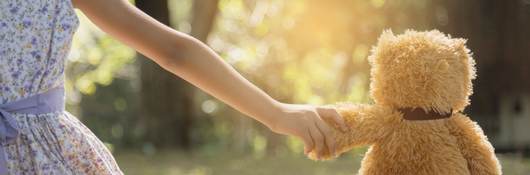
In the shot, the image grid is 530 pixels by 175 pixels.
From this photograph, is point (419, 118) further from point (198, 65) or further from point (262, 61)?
point (262, 61)

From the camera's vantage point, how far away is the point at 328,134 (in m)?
1.80

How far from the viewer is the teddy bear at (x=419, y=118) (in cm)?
184

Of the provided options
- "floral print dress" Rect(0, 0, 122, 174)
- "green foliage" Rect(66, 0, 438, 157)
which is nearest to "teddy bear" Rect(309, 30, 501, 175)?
"floral print dress" Rect(0, 0, 122, 174)

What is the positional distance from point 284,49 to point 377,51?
7.85 meters

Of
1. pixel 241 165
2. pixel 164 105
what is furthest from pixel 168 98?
pixel 241 165

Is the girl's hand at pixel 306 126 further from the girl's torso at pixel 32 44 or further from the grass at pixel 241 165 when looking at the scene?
the grass at pixel 241 165

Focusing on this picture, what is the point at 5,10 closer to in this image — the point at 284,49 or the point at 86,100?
the point at 284,49

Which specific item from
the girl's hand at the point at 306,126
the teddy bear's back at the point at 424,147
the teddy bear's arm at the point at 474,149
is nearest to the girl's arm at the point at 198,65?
the girl's hand at the point at 306,126

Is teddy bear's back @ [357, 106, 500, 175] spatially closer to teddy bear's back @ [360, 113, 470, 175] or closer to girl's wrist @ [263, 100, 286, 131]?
teddy bear's back @ [360, 113, 470, 175]

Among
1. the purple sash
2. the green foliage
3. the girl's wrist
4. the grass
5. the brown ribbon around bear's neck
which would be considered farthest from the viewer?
the green foliage

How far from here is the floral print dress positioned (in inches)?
66.4

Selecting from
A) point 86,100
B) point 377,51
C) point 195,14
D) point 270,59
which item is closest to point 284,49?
point 270,59

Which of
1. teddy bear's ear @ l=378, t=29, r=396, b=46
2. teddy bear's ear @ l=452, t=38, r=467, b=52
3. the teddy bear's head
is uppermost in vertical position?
teddy bear's ear @ l=378, t=29, r=396, b=46

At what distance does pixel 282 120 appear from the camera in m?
1.76
